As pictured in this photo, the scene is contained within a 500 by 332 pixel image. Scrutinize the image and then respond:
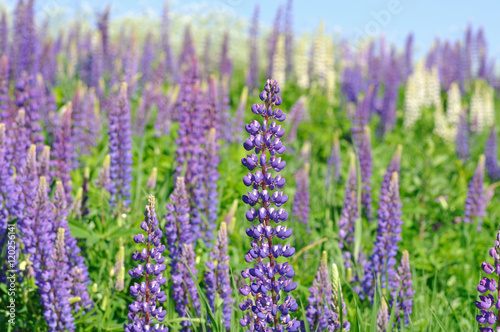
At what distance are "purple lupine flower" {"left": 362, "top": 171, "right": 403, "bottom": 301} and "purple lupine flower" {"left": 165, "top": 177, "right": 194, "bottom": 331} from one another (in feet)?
3.86

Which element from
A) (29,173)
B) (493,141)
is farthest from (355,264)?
(493,141)

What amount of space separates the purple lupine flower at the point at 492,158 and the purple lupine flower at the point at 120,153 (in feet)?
18.2

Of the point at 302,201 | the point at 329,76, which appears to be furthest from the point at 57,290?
the point at 329,76

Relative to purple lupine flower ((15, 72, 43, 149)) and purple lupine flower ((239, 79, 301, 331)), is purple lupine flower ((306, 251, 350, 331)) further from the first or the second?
purple lupine flower ((15, 72, 43, 149))

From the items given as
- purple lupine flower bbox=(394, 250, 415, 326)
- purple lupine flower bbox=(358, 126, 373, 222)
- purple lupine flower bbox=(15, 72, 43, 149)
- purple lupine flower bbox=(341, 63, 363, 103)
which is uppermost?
purple lupine flower bbox=(341, 63, 363, 103)

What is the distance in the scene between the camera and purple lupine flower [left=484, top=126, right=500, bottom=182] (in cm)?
734

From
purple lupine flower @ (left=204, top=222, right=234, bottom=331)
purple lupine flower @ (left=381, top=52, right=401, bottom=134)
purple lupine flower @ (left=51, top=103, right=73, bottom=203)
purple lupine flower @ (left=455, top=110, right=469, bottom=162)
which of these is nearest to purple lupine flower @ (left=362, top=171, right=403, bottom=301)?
purple lupine flower @ (left=204, top=222, right=234, bottom=331)

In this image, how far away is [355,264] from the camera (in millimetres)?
3488

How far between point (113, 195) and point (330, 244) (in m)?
1.79

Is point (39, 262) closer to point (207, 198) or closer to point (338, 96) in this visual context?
point (207, 198)

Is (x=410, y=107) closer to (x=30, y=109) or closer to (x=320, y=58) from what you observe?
(x=320, y=58)

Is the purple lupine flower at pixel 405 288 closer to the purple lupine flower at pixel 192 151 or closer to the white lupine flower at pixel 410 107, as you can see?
the purple lupine flower at pixel 192 151

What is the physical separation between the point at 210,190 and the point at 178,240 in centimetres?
92

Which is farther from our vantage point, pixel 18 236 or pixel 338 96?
pixel 338 96
